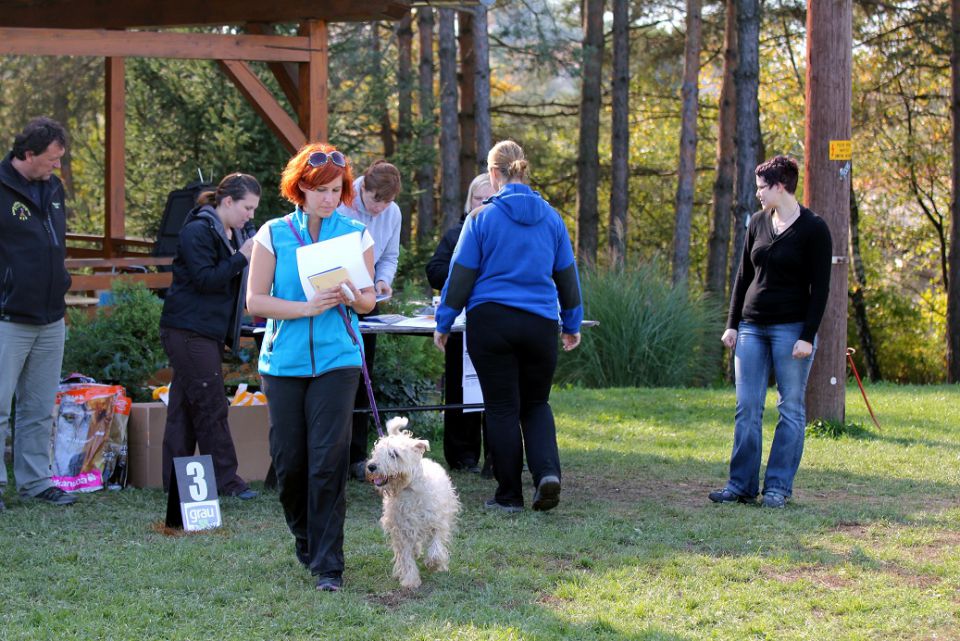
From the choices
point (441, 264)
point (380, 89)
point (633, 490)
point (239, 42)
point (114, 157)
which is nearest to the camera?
point (633, 490)

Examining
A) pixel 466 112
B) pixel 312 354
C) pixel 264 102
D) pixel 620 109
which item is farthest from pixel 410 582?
pixel 620 109

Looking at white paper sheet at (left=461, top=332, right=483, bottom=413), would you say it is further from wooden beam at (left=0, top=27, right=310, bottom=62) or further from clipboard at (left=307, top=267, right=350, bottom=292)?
wooden beam at (left=0, top=27, right=310, bottom=62)

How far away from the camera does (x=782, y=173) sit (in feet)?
19.2

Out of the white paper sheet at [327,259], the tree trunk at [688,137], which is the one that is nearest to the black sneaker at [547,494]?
the white paper sheet at [327,259]

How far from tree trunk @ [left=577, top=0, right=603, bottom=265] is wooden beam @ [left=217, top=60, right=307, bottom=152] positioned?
12.3 meters

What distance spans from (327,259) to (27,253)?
7.78ft

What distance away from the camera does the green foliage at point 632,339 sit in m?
13.9

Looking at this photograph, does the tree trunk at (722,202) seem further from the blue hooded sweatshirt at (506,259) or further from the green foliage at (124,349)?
the blue hooded sweatshirt at (506,259)

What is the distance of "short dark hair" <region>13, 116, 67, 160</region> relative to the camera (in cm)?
580

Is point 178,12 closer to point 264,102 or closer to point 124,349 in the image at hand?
point 264,102

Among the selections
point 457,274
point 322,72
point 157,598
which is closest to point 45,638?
point 157,598

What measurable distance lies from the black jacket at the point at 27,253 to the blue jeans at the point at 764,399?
364cm

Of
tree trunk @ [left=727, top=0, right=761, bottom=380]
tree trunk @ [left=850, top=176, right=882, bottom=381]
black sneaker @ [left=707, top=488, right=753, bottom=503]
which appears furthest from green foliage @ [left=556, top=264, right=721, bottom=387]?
tree trunk @ [left=850, top=176, right=882, bottom=381]

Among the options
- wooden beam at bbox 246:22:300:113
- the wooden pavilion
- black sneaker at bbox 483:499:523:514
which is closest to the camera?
black sneaker at bbox 483:499:523:514
